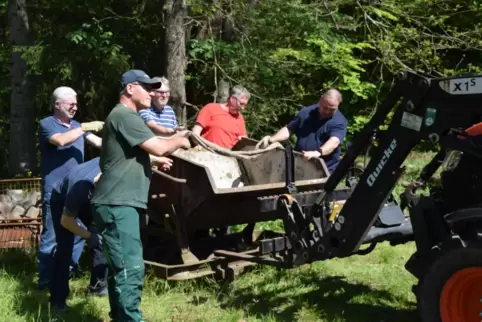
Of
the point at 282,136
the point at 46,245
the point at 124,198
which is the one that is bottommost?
the point at 46,245

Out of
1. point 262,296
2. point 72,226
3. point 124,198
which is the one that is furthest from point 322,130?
point 124,198

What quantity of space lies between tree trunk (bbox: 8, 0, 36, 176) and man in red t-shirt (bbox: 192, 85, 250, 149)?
6.28 m

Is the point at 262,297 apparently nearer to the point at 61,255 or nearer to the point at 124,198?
the point at 61,255

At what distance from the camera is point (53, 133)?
5.90m

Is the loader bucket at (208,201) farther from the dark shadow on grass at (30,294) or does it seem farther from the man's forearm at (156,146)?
the man's forearm at (156,146)

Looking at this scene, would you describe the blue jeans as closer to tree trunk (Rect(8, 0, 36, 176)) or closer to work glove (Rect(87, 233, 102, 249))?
work glove (Rect(87, 233, 102, 249))

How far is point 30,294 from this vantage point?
5.94 metres

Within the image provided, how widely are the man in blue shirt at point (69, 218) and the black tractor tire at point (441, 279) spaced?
266 cm

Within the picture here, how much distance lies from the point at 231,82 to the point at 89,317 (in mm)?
6084

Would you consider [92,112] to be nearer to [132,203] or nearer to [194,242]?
[194,242]

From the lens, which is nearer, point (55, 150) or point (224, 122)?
point (55, 150)

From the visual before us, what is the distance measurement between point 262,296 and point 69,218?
1831mm

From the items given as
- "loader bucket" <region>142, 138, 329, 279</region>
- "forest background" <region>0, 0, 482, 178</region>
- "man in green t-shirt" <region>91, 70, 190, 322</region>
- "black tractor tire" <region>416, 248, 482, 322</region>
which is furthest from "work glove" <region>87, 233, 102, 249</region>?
"forest background" <region>0, 0, 482, 178</region>

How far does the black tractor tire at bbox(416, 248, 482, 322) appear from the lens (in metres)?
4.19
